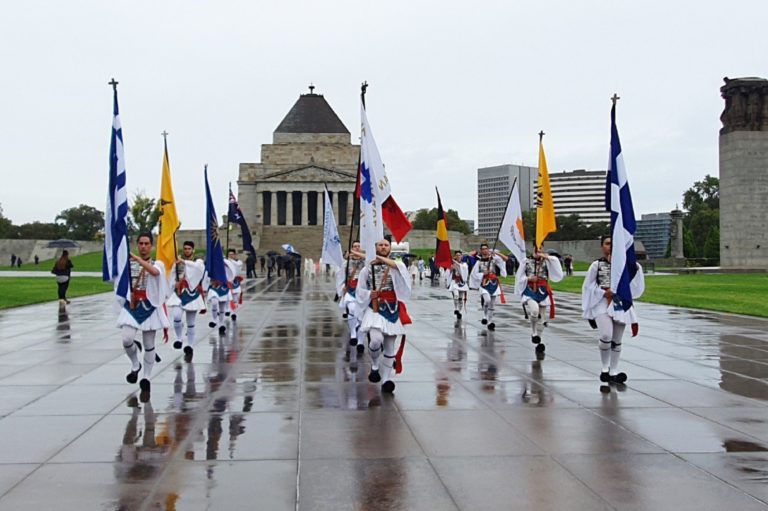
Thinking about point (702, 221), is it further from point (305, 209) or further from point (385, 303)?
point (385, 303)

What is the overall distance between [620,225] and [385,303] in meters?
3.30

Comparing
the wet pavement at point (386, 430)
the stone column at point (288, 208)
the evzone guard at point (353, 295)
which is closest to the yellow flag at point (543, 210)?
the wet pavement at point (386, 430)

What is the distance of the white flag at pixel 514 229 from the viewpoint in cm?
1570

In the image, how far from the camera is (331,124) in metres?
121

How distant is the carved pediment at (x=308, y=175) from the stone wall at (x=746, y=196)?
211 ft

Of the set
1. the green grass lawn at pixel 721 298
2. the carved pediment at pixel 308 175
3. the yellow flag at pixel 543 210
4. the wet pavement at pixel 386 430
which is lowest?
the wet pavement at pixel 386 430

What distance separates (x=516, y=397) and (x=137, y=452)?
4.63m

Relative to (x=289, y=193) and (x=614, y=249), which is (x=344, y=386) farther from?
(x=289, y=193)

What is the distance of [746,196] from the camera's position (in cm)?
5091

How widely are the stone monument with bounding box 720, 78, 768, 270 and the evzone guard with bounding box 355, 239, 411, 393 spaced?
4627cm

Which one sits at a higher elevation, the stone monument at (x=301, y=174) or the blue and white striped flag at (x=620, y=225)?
the stone monument at (x=301, y=174)

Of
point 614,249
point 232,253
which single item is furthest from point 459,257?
point 614,249

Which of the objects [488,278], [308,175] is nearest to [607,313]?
[488,278]

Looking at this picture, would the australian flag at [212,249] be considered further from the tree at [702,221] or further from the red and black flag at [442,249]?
the tree at [702,221]
